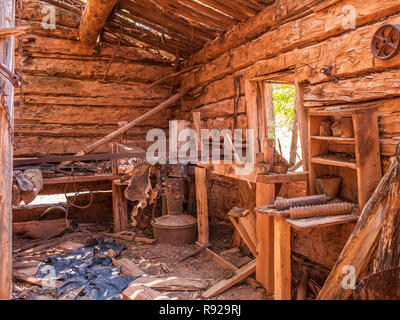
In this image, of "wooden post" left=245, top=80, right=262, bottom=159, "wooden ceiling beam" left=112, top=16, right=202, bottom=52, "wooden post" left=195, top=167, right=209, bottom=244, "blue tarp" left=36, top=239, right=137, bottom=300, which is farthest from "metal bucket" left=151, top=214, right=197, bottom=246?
"wooden ceiling beam" left=112, top=16, right=202, bottom=52

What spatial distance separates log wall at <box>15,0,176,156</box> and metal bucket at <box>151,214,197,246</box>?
2268 millimetres

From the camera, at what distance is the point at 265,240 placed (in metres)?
3.92

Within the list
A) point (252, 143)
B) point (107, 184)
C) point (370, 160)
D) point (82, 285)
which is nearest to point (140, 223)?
point (107, 184)

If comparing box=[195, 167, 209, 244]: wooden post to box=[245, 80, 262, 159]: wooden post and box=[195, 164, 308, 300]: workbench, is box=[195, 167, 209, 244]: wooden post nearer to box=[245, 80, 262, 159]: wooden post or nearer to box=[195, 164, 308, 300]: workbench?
box=[245, 80, 262, 159]: wooden post

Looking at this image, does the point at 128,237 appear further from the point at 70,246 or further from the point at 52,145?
the point at 52,145

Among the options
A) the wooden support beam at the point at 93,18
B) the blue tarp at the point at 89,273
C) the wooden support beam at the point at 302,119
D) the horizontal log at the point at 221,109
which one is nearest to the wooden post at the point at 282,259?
the wooden support beam at the point at 302,119

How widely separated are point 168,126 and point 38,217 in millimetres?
3653

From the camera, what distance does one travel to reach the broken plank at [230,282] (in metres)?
4.15

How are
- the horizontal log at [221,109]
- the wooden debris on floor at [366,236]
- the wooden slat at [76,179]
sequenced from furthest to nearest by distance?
the wooden slat at [76,179], the horizontal log at [221,109], the wooden debris on floor at [366,236]

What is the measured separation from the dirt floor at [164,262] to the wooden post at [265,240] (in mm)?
170

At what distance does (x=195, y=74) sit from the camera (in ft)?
24.9

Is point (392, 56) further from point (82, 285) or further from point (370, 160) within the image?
point (82, 285)

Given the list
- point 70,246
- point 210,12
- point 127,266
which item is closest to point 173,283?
point 127,266

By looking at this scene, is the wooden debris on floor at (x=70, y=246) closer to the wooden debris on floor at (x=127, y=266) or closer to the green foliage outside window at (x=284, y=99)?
the wooden debris on floor at (x=127, y=266)
